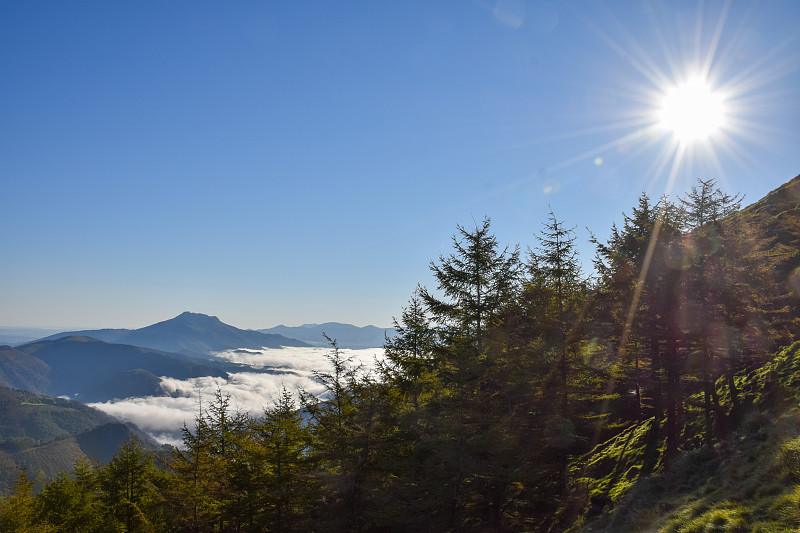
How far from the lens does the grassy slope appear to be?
39.4 feet

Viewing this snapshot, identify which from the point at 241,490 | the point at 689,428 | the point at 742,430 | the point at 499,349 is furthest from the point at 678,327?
the point at 241,490

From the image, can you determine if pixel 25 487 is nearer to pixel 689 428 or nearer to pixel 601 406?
pixel 601 406

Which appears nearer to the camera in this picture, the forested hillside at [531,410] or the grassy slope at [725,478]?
the grassy slope at [725,478]

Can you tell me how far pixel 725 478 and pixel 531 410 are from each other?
27.7 ft

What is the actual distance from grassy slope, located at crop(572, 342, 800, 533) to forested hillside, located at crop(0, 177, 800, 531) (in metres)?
0.14

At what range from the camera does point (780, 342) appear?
88.3 feet

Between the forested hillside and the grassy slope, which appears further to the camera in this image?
the forested hillside

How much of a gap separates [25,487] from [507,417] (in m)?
35.1

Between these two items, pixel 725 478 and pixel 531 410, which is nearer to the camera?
pixel 725 478

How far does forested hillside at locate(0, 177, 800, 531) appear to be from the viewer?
62.8ft

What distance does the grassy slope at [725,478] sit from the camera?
1200cm

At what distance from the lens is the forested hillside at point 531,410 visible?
19.2 meters

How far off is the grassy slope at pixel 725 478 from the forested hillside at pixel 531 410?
14 cm

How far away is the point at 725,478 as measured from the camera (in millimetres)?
14930
